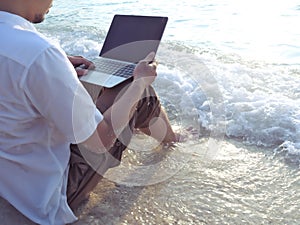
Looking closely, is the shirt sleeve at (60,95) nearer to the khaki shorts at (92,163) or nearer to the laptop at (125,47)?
the khaki shorts at (92,163)

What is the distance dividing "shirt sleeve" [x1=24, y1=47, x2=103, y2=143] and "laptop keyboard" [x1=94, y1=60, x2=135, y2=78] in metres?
0.52

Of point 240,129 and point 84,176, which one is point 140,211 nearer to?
point 84,176

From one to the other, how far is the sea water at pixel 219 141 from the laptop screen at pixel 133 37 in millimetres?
615

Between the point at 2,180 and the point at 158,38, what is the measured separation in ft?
2.92

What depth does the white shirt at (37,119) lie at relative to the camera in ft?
4.44

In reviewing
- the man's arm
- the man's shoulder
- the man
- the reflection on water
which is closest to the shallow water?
the reflection on water

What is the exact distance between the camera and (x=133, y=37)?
220cm

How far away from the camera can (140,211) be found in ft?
6.76

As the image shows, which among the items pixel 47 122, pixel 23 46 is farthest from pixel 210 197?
pixel 23 46

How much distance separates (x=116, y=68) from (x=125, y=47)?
0.63 ft

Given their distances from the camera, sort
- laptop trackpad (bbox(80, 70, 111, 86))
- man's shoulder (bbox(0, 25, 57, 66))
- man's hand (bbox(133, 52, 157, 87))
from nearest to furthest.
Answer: man's shoulder (bbox(0, 25, 57, 66))
man's hand (bbox(133, 52, 157, 87))
laptop trackpad (bbox(80, 70, 111, 86))

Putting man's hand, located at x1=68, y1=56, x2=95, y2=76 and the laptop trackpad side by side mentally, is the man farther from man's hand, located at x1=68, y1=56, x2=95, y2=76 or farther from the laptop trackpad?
man's hand, located at x1=68, y1=56, x2=95, y2=76

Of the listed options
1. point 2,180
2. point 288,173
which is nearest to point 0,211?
point 2,180

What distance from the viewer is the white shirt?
1.35 metres
